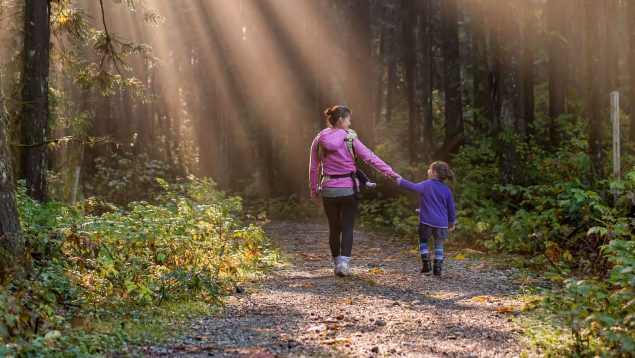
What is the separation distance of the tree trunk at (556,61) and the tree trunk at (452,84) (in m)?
3.20

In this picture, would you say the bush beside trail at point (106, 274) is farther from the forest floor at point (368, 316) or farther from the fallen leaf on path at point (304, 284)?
the fallen leaf on path at point (304, 284)

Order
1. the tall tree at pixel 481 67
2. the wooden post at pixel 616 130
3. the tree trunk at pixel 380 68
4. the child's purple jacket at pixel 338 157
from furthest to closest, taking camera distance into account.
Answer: the tree trunk at pixel 380 68
the tall tree at pixel 481 67
the wooden post at pixel 616 130
the child's purple jacket at pixel 338 157

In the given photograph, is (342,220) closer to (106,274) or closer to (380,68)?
(106,274)

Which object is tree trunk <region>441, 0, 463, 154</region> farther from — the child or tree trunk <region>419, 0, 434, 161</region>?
the child

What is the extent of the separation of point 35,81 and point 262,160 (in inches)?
785

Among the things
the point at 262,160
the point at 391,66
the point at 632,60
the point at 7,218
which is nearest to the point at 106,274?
the point at 7,218

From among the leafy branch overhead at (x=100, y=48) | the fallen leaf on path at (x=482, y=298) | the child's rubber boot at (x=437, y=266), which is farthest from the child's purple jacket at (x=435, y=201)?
the leafy branch overhead at (x=100, y=48)

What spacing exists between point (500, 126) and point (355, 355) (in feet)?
36.7

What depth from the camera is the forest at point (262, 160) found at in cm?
638

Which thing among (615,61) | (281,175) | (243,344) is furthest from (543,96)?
(243,344)

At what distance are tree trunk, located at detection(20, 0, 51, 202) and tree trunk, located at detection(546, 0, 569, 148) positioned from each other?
1566 centimetres

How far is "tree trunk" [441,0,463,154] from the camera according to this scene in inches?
958

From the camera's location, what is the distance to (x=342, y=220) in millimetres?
9742

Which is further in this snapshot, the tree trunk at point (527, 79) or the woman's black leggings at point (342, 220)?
the tree trunk at point (527, 79)
